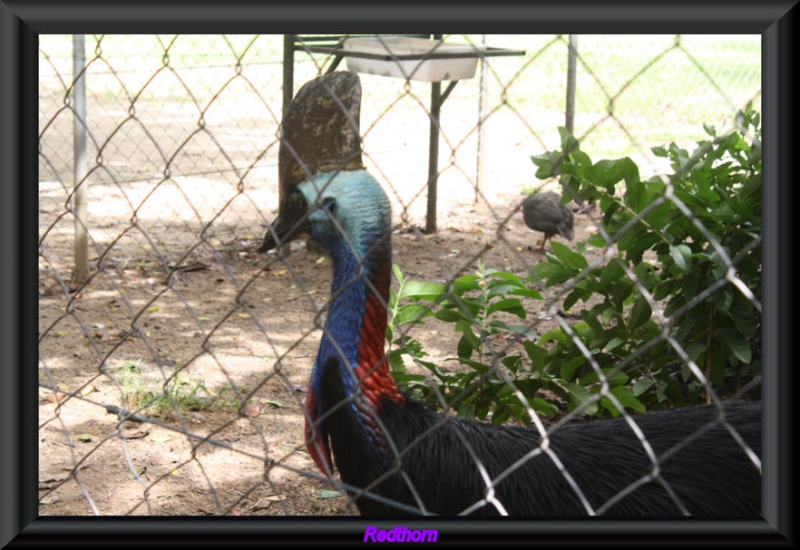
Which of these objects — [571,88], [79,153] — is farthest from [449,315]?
[571,88]

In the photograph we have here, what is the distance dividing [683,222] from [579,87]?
830cm

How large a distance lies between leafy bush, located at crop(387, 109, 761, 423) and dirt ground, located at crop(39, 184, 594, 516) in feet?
1.02

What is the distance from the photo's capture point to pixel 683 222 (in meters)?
3.26

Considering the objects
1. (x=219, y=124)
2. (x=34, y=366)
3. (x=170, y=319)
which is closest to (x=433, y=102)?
(x=170, y=319)

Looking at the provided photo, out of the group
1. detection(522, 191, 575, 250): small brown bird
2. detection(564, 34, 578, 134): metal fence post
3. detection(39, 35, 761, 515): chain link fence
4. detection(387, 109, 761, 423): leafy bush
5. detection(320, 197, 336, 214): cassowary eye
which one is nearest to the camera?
detection(320, 197, 336, 214): cassowary eye

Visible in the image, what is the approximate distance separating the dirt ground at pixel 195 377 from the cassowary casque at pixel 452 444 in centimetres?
19

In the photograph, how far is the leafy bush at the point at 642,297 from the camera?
3.07m

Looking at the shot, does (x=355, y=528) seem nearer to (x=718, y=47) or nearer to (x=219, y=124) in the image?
(x=219, y=124)

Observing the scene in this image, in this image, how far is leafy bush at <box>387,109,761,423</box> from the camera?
3.07 metres

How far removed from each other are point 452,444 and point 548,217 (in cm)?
490

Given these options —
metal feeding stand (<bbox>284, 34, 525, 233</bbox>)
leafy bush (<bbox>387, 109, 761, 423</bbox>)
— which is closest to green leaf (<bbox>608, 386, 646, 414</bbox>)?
leafy bush (<bbox>387, 109, 761, 423</bbox>)

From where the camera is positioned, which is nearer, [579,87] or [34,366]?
[34,366]

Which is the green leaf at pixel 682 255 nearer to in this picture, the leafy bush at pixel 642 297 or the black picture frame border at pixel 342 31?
the leafy bush at pixel 642 297

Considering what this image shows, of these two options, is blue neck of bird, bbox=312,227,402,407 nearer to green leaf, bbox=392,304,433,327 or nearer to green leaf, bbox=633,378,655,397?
green leaf, bbox=392,304,433,327
